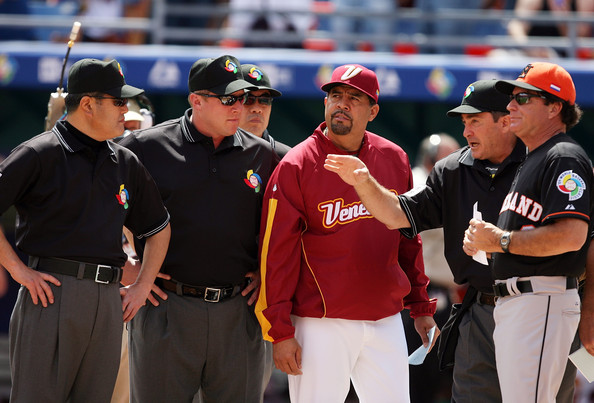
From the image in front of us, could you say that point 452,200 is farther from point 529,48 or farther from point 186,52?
point 529,48

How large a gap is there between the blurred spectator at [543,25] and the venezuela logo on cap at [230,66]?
5558 mm

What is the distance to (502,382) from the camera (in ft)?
13.3

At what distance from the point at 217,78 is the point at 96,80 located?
63 cm

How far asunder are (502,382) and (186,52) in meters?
5.24

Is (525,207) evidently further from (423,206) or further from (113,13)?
(113,13)

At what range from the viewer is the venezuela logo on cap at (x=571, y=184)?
3.83 m

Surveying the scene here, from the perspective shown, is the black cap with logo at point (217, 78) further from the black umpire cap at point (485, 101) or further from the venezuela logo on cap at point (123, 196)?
the black umpire cap at point (485, 101)

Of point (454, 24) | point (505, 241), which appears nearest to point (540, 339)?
point (505, 241)

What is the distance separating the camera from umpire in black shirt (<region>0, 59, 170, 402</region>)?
3.90m

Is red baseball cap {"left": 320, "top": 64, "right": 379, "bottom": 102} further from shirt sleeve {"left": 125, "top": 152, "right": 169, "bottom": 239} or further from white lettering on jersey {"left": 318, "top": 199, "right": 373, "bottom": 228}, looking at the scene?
shirt sleeve {"left": 125, "top": 152, "right": 169, "bottom": 239}

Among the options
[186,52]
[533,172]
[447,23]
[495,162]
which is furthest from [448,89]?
[533,172]

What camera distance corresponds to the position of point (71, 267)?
13.0 feet

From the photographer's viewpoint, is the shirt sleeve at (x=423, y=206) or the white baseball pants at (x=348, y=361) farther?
the shirt sleeve at (x=423, y=206)

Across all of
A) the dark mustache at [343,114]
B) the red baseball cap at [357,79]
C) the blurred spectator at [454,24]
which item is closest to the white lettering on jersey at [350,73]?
the red baseball cap at [357,79]
